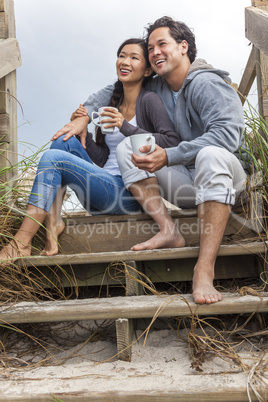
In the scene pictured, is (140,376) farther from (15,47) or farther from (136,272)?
(15,47)

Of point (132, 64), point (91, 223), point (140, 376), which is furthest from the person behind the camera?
point (132, 64)

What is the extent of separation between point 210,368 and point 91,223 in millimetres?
976

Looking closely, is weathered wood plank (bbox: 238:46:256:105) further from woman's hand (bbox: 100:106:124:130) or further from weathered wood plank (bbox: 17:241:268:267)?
weathered wood plank (bbox: 17:241:268:267)

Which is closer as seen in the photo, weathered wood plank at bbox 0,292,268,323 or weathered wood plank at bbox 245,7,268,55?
weathered wood plank at bbox 0,292,268,323

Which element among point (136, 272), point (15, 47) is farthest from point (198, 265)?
point (15, 47)

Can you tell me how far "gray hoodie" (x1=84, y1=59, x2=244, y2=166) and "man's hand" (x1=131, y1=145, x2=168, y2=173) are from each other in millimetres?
37

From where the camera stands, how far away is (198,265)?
1.46 m

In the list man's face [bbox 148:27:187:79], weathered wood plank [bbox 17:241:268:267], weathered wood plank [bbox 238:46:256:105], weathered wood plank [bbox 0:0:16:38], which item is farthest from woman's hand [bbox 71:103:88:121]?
weathered wood plank [bbox 238:46:256:105]

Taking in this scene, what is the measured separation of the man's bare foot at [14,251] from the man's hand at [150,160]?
2.06 feet

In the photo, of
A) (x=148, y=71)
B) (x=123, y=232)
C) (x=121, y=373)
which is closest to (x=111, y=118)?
(x=148, y=71)

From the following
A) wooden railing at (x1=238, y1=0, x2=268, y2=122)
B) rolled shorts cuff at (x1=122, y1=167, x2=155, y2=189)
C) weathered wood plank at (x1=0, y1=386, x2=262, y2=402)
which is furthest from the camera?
wooden railing at (x1=238, y1=0, x2=268, y2=122)

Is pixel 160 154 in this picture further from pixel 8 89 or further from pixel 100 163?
pixel 8 89

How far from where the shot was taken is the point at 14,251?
1.68 meters

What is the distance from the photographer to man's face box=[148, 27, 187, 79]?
2.04 metres
